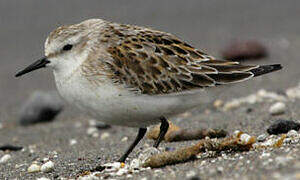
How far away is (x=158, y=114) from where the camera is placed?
4.96 metres

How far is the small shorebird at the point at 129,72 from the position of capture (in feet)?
15.8

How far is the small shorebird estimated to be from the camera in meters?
4.82

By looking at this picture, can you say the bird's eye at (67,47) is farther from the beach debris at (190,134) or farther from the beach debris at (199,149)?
the beach debris at (190,134)

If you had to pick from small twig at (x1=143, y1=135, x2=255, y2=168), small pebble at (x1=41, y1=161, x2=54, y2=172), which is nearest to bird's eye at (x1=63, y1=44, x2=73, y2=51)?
small pebble at (x1=41, y1=161, x2=54, y2=172)

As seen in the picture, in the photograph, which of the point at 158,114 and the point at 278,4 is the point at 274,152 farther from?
the point at 278,4

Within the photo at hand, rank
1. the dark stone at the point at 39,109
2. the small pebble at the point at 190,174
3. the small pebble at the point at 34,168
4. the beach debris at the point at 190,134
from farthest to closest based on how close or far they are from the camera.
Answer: the dark stone at the point at 39,109
the beach debris at the point at 190,134
the small pebble at the point at 34,168
the small pebble at the point at 190,174

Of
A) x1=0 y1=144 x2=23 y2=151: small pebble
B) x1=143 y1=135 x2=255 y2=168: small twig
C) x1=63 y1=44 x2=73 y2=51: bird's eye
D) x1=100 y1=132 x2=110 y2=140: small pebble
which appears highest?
x1=63 y1=44 x2=73 y2=51: bird's eye

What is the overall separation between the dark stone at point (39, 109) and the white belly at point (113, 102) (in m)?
3.46

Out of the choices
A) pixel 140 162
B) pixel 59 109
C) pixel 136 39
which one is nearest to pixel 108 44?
pixel 136 39

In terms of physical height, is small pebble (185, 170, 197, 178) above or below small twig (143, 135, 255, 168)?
above

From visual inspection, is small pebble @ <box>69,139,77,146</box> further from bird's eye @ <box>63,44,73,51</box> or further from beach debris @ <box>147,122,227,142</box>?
bird's eye @ <box>63,44,73,51</box>

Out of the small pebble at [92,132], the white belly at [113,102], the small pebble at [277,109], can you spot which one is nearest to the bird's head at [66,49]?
the white belly at [113,102]

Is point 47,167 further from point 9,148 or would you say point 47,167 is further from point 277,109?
point 277,109

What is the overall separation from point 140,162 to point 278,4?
10.4 meters
